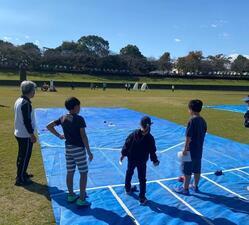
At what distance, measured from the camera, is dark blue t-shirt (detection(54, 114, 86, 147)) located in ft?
20.1

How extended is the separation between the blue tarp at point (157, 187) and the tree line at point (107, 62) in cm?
6973

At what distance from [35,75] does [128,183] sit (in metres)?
70.5

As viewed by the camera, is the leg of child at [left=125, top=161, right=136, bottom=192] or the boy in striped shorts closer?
the boy in striped shorts

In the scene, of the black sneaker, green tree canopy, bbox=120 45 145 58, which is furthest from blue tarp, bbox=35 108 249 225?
green tree canopy, bbox=120 45 145 58

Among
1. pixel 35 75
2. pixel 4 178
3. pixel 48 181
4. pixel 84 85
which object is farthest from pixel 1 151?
pixel 35 75

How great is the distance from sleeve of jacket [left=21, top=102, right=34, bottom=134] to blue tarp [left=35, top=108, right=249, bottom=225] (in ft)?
4.37

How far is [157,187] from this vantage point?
24.8ft

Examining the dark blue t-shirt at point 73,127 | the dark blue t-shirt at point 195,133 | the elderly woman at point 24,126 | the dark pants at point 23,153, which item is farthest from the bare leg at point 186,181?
the dark pants at point 23,153

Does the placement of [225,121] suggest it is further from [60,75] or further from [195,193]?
[60,75]

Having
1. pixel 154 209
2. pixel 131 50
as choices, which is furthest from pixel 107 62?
pixel 154 209

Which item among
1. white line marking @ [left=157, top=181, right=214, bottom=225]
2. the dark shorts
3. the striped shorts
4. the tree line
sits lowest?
white line marking @ [left=157, top=181, right=214, bottom=225]

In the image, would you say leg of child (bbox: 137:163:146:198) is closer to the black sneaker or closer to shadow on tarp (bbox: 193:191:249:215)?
the black sneaker

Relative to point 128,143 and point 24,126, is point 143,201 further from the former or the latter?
point 24,126

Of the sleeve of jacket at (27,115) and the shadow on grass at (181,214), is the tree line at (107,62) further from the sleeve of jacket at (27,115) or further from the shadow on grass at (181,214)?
the shadow on grass at (181,214)
